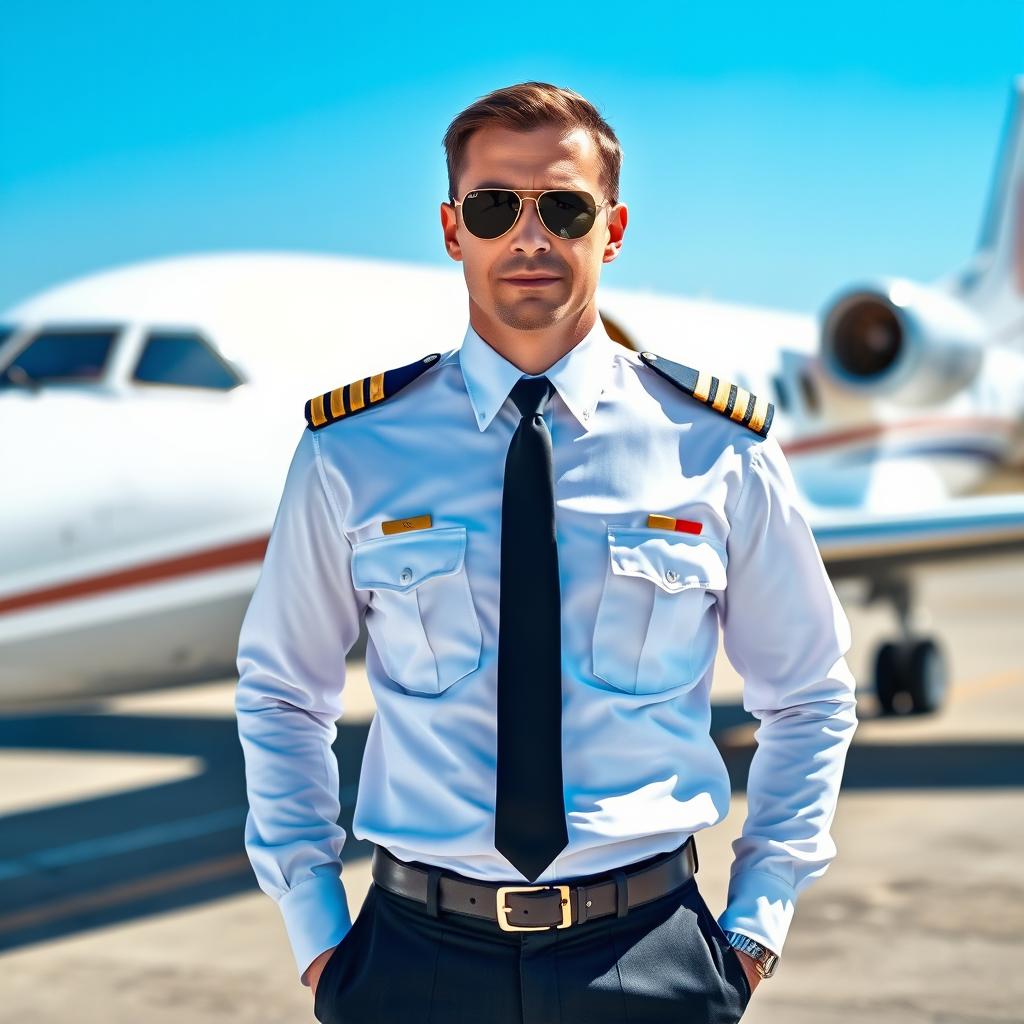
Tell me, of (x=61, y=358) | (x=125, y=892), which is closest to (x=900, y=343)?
(x=61, y=358)

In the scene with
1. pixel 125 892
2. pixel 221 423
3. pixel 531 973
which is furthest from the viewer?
pixel 221 423

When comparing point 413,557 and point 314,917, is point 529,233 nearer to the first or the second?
point 413,557

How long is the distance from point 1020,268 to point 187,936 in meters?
13.3

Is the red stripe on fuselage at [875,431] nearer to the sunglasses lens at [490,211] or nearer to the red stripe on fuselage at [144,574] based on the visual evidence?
the red stripe on fuselage at [144,574]

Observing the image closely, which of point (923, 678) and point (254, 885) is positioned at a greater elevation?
point (254, 885)

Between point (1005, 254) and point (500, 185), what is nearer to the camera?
point (500, 185)

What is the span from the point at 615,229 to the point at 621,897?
1.02 m

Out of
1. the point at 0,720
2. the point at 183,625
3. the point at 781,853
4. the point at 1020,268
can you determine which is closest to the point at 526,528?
the point at 781,853

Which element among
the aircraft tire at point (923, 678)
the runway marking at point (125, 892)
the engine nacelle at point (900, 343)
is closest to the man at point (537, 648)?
the runway marking at point (125, 892)

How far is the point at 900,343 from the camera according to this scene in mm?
10750

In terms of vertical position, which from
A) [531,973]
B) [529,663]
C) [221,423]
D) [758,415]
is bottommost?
[221,423]

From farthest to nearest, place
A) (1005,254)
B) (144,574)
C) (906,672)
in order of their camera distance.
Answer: (1005,254) → (906,672) → (144,574)

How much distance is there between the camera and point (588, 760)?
2016mm

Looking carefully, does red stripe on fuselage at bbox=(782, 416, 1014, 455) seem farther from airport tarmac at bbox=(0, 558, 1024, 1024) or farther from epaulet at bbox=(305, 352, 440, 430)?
epaulet at bbox=(305, 352, 440, 430)
